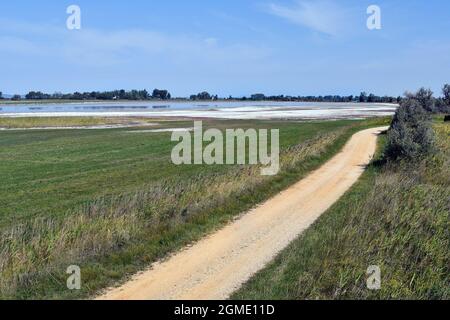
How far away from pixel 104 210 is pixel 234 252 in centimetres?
479

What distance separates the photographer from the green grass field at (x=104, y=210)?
1057cm

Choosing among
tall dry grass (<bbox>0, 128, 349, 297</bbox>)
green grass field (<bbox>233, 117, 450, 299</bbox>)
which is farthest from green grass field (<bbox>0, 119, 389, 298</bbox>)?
green grass field (<bbox>233, 117, 450, 299</bbox>)

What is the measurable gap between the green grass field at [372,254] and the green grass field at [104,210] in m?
3.14

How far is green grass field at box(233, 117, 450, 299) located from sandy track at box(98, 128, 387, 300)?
1.55 feet

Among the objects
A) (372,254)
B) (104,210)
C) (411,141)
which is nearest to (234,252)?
(372,254)

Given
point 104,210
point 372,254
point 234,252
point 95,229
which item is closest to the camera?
point 372,254

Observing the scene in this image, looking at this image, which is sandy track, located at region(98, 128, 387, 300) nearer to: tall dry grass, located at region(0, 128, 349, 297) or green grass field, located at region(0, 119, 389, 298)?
green grass field, located at region(0, 119, 389, 298)

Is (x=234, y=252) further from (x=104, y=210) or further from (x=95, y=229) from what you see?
(x=104, y=210)

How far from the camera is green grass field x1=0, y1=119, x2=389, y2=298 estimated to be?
416 inches

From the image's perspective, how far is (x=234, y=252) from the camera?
479 inches

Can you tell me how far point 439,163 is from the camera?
23156mm

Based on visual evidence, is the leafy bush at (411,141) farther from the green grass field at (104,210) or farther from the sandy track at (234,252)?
the sandy track at (234,252)
